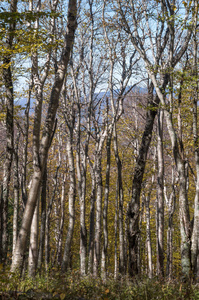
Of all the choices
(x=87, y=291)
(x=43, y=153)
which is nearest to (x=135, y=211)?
(x=43, y=153)

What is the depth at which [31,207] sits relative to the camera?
636cm

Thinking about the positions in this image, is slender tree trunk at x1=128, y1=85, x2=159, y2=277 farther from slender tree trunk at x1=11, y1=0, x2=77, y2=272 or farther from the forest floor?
slender tree trunk at x1=11, y1=0, x2=77, y2=272

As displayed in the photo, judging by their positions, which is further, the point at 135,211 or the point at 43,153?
the point at 135,211

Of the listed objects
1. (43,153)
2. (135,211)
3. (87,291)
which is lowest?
(87,291)

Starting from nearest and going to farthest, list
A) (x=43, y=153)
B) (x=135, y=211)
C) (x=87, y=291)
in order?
(x=87, y=291) → (x=43, y=153) → (x=135, y=211)

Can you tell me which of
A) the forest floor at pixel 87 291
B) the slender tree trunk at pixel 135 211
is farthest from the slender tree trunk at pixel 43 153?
the slender tree trunk at pixel 135 211

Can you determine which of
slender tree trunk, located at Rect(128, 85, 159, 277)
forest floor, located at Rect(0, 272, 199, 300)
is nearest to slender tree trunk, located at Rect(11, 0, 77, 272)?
forest floor, located at Rect(0, 272, 199, 300)

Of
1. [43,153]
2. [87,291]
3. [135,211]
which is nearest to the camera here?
[87,291]

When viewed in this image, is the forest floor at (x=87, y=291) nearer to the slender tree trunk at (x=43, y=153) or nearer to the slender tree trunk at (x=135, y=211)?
the slender tree trunk at (x=43, y=153)

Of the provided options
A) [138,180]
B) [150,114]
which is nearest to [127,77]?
[150,114]

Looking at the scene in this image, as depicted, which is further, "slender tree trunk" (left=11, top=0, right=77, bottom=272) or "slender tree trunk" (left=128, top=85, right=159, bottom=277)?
"slender tree trunk" (left=128, top=85, right=159, bottom=277)

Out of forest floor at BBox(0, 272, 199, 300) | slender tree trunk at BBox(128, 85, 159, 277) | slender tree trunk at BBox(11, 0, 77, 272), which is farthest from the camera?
slender tree trunk at BBox(128, 85, 159, 277)

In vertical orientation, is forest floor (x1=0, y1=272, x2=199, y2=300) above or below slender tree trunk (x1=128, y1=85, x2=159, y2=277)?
below

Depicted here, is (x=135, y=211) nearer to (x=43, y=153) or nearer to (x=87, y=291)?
(x=43, y=153)
